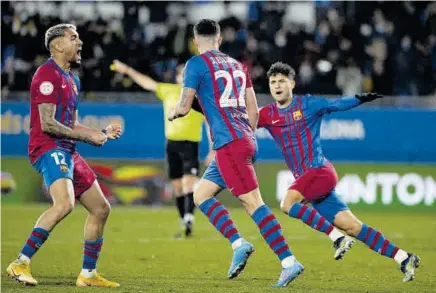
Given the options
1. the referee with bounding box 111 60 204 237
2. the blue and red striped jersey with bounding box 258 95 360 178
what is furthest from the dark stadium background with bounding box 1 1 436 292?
the blue and red striped jersey with bounding box 258 95 360 178

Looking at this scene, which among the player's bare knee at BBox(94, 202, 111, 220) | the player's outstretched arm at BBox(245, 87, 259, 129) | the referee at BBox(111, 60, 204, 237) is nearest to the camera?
the player's bare knee at BBox(94, 202, 111, 220)

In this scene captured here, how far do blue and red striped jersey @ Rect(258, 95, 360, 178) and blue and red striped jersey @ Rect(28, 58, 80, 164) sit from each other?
1928mm

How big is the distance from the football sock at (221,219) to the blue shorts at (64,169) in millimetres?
1032

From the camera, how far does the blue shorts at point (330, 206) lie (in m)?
9.16

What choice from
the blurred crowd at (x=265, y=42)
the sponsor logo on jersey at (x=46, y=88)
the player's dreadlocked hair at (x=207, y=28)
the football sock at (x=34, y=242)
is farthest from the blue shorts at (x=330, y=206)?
the blurred crowd at (x=265, y=42)

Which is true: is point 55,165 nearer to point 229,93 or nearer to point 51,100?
point 51,100

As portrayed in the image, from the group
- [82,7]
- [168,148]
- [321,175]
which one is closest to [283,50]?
[82,7]

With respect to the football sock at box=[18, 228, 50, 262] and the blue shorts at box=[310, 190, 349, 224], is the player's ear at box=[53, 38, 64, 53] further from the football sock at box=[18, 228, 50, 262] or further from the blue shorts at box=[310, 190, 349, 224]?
the blue shorts at box=[310, 190, 349, 224]

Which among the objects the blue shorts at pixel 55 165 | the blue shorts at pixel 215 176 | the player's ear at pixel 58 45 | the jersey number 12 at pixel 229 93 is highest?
the player's ear at pixel 58 45

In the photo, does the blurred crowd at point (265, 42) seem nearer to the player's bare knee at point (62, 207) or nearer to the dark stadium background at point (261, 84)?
the dark stadium background at point (261, 84)

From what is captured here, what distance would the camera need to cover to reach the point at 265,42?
19.1m

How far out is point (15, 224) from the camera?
1480 cm

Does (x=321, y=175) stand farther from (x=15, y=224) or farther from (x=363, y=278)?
(x=15, y=224)

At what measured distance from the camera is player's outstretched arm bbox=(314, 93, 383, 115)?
8.62m
